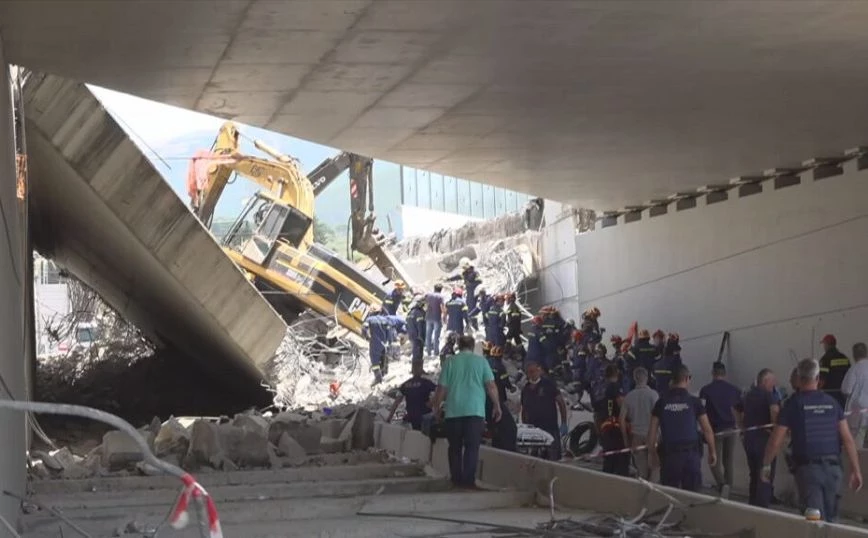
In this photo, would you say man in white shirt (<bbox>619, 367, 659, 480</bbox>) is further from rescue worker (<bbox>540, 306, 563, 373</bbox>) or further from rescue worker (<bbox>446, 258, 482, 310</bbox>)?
rescue worker (<bbox>446, 258, 482, 310</bbox>)

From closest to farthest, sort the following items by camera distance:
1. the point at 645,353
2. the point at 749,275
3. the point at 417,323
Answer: the point at 749,275, the point at 645,353, the point at 417,323

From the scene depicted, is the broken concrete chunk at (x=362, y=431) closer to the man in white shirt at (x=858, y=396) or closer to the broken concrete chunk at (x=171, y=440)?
the broken concrete chunk at (x=171, y=440)

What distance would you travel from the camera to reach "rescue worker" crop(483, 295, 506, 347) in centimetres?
2767

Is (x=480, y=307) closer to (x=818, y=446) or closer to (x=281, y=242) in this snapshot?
(x=281, y=242)

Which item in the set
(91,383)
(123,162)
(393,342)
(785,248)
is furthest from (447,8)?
(91,383)

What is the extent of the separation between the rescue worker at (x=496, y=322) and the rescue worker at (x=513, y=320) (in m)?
0.11

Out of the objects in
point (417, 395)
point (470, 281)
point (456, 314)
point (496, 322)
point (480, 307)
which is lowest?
point (417, 395)

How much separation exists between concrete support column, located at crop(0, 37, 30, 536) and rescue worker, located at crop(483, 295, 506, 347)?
15.8 metres

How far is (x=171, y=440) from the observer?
16.3 m

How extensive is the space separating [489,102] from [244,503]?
6.03 metres

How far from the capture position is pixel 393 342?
2897 cm

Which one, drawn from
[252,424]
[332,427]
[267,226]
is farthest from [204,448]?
[267,226]

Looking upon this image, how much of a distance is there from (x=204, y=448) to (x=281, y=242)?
16.4 m

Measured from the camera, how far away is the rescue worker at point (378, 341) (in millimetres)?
28062
